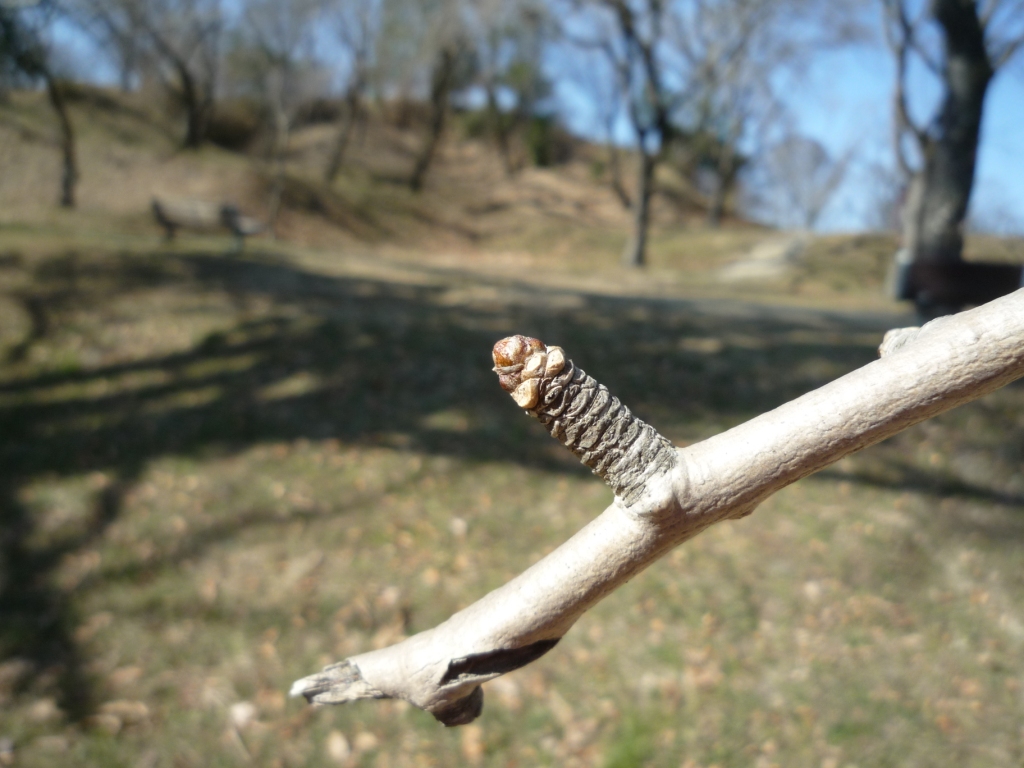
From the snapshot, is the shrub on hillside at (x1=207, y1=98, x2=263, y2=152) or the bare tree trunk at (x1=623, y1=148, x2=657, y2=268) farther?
the shrub on hillside at (x1=207, y1=98, x2=263, y2=152)

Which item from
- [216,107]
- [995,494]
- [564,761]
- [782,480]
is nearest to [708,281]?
[995,494]

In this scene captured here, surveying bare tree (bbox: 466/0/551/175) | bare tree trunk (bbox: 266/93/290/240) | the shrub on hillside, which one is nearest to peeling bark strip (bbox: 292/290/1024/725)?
bare tree trunk (bbox: 266/93/290/240)

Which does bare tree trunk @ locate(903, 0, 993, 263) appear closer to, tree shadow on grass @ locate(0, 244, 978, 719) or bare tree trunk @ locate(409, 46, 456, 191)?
tree shadow on grass @ locate(0, 244, 978, 719)

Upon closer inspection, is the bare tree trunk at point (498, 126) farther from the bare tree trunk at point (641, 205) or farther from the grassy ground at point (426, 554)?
the grassy ground at point (426, 554)

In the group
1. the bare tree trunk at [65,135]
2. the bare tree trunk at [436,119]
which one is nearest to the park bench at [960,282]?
the bare tree trunk at [65,135]

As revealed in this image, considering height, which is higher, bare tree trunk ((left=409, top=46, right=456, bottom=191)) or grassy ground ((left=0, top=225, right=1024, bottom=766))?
bare tree trunk ((left=409, top=46, right=456, bottom=191))

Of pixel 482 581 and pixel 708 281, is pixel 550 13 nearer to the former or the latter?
pixel 708 281

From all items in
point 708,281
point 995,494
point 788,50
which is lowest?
point 708,281
